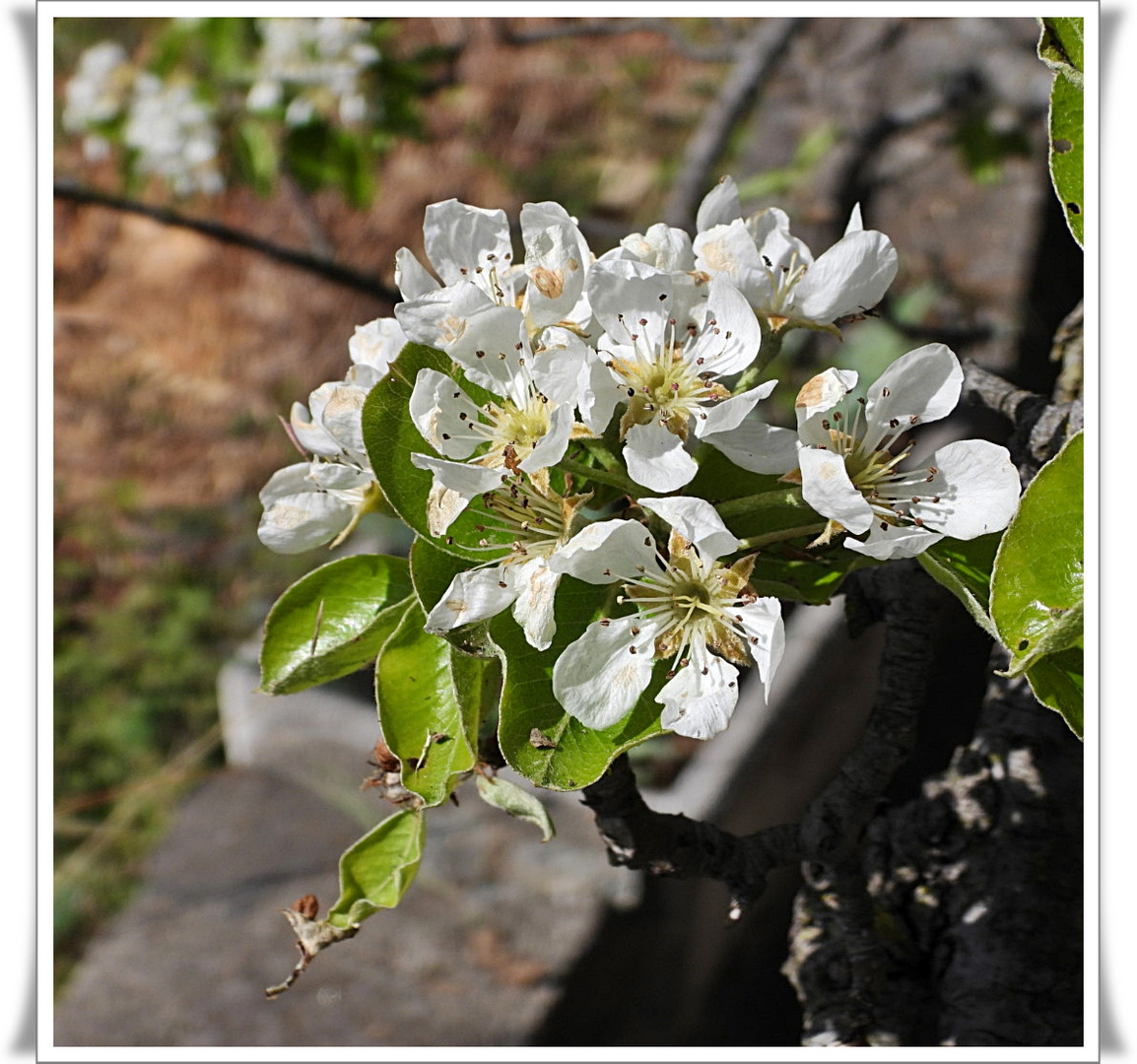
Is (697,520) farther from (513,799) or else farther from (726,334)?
(513,799)

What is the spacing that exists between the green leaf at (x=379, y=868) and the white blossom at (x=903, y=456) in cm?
35

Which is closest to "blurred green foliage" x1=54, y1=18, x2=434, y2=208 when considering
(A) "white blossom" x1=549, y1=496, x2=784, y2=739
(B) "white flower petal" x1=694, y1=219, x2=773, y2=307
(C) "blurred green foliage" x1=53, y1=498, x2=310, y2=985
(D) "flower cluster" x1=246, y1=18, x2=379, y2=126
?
(D) "flower cluster" x1=246, y1=18, x2=379, y2=126

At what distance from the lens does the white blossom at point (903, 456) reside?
0.56m

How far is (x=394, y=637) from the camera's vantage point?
65 centimetres

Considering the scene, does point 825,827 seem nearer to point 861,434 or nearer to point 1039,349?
point 861,434

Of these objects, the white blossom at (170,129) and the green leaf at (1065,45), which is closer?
the green leaf at (1065,45)

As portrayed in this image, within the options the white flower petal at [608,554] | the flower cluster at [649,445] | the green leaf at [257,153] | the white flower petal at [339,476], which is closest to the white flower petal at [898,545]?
the flower cluster at [649,445]

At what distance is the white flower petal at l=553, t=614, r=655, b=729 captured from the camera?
573mm

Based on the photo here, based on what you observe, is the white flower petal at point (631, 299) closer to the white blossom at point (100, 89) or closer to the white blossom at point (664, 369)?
the white blossom at point (664, 369)

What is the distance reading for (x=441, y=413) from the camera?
1.93ft

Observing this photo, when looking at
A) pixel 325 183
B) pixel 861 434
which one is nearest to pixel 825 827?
pixel 861 434

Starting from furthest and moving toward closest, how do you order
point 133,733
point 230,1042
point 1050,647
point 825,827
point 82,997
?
point 133,733, point 82,997, point 230,1042, point 825,827, point 1050,647

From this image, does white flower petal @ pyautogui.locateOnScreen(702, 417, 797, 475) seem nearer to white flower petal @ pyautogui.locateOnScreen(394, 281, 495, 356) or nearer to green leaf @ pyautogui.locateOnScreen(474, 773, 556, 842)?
white flower petal @ pyautogui.locateOnScreen(394, 281, 495, 356)
